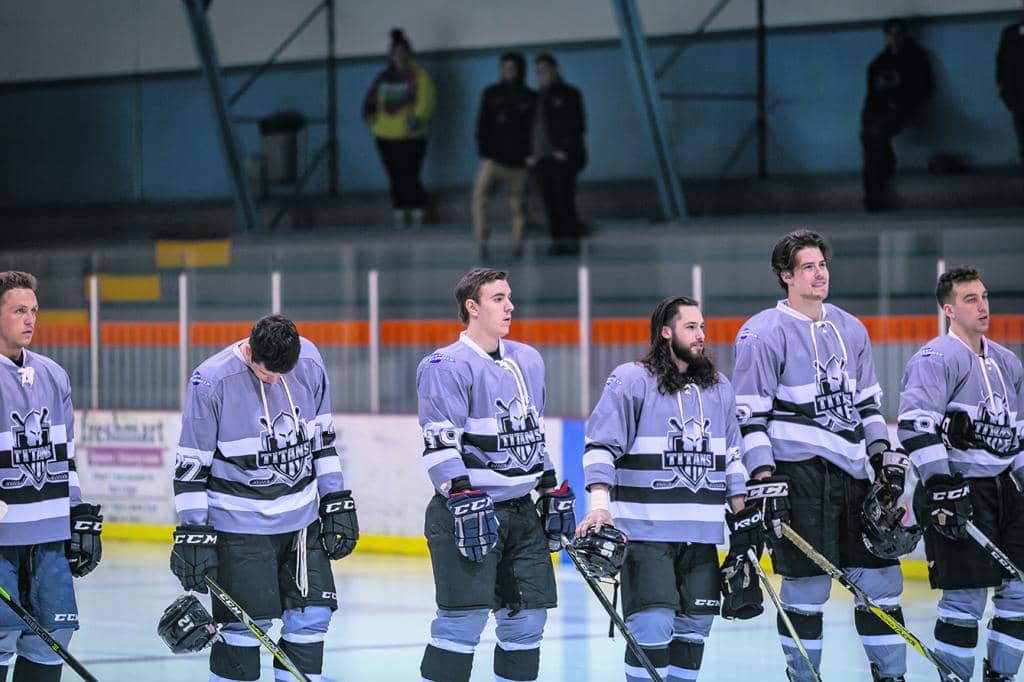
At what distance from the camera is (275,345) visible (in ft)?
18.3

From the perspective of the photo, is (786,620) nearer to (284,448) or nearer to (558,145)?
(284,448)

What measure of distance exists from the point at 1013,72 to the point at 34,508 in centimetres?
851

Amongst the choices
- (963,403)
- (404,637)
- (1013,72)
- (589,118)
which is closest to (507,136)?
(589,118)

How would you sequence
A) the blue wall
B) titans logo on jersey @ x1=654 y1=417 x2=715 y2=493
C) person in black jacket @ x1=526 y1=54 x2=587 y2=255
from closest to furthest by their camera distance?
titans logo on jersey @ x1=654 y1=417 x2=715 y2=493
person in black jacket @ x1=526 y1=54 x2=587 y2=255
the blue wall

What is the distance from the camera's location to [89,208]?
57.8 feet

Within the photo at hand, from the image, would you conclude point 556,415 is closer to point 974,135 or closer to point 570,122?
point 570,122

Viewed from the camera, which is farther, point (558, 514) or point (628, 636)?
point (558, 514)

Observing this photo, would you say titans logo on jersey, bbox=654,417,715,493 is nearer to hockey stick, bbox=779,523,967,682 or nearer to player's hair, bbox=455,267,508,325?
hockey stick, bbox=779,523,967,682

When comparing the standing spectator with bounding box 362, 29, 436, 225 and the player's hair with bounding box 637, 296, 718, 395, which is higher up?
the standing spectator with bounding box 362, 29, 436, 225

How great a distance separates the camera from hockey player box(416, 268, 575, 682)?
5.79 metres

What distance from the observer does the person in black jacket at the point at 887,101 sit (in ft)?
42.6

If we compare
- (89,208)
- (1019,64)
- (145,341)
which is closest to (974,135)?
(1019,64)

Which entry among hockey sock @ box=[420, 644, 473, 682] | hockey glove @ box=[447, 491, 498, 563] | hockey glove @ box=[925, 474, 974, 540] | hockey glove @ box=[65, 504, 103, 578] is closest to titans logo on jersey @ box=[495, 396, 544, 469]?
hockey glove @ box=[447, 491, 498, 563]

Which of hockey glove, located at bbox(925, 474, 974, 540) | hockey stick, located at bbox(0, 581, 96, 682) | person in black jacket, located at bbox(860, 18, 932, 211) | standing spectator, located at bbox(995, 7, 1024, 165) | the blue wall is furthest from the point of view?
the blue wall
